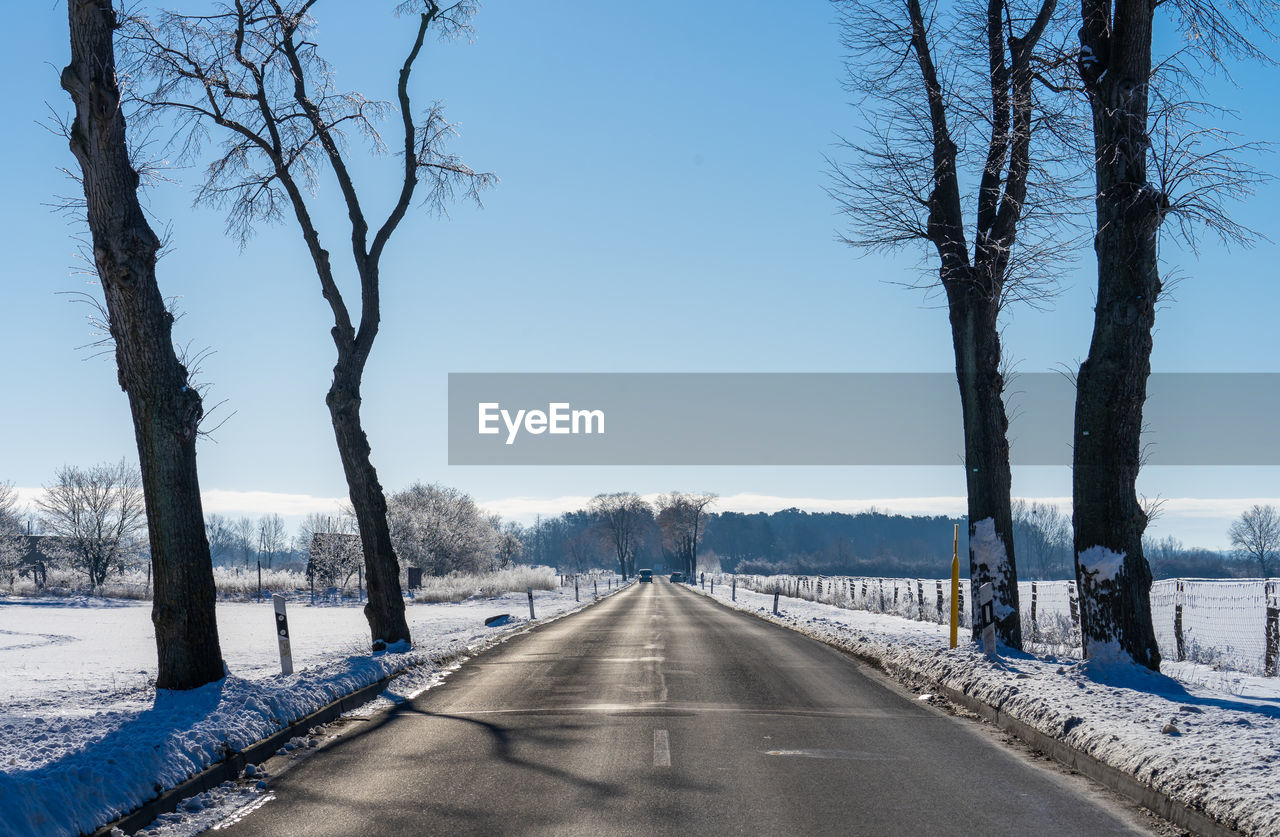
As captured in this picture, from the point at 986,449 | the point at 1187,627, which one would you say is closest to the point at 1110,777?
the point at 986,449

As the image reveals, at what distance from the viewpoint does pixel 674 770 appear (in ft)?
23.9

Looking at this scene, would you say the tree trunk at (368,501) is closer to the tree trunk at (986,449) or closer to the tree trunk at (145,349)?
the tree trunk at (145,349)

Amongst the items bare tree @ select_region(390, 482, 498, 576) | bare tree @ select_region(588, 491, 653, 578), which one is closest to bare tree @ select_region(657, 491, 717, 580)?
bare tree @ select_region(588, 491, 653, 578)

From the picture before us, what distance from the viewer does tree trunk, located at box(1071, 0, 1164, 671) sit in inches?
428

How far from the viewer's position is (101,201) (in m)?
9.62

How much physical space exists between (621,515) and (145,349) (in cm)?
11767

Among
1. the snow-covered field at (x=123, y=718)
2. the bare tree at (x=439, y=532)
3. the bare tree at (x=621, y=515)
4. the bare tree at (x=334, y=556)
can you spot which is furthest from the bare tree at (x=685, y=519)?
the snow-covered field at (x=123, y=718)

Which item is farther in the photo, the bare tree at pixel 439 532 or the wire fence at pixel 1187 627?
the bare tree at pixel 439 532

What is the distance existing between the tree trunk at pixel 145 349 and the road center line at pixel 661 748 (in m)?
4.56

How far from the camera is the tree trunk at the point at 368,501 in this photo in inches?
651

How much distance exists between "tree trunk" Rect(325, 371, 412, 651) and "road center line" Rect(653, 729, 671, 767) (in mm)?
8805

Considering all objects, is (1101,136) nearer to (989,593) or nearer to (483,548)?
(989,593)

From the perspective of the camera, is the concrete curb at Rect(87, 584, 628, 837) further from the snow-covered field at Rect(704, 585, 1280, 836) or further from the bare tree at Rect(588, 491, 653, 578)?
the bare tree at Rect(588, 491, 653, 578)

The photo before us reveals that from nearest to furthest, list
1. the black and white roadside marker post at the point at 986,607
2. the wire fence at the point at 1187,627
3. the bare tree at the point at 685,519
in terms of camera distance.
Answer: the black and white roadside marker post at the point at 986,607 < the wire fence at the point at 1187,627 < the bare tree at the point at 685,519
